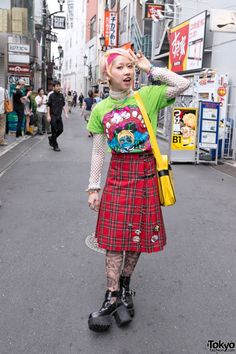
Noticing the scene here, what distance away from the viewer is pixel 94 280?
146 inches

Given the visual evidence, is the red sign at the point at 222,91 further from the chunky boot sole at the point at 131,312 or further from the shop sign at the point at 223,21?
the chunky boot sole at the point at 131,312

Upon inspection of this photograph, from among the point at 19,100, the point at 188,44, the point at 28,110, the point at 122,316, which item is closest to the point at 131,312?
the point at 122,316

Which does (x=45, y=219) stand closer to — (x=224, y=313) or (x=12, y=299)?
(x=12, y=299)

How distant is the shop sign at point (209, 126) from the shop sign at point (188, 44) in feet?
15.4

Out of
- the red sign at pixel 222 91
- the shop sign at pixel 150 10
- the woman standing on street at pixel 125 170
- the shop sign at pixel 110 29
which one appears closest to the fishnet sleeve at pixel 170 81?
the woman standing on street at pixel 125 170

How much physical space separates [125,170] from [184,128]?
26.9 ft

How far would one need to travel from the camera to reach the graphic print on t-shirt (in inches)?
108

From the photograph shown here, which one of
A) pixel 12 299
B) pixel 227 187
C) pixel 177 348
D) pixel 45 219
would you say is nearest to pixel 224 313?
pixel 177 348

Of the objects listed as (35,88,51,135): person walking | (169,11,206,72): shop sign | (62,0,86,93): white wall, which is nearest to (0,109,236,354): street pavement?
(169,11,206,72): shop sign

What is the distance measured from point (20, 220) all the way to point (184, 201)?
2607 millimetres

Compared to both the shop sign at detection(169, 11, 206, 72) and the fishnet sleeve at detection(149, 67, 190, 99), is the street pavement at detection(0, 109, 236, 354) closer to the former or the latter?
the fishnet sleeve at detection(149, 67, 190, 99)

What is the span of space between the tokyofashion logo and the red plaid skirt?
71 cm

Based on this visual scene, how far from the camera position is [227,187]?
8.00m

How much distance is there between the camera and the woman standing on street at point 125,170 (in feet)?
9.03
